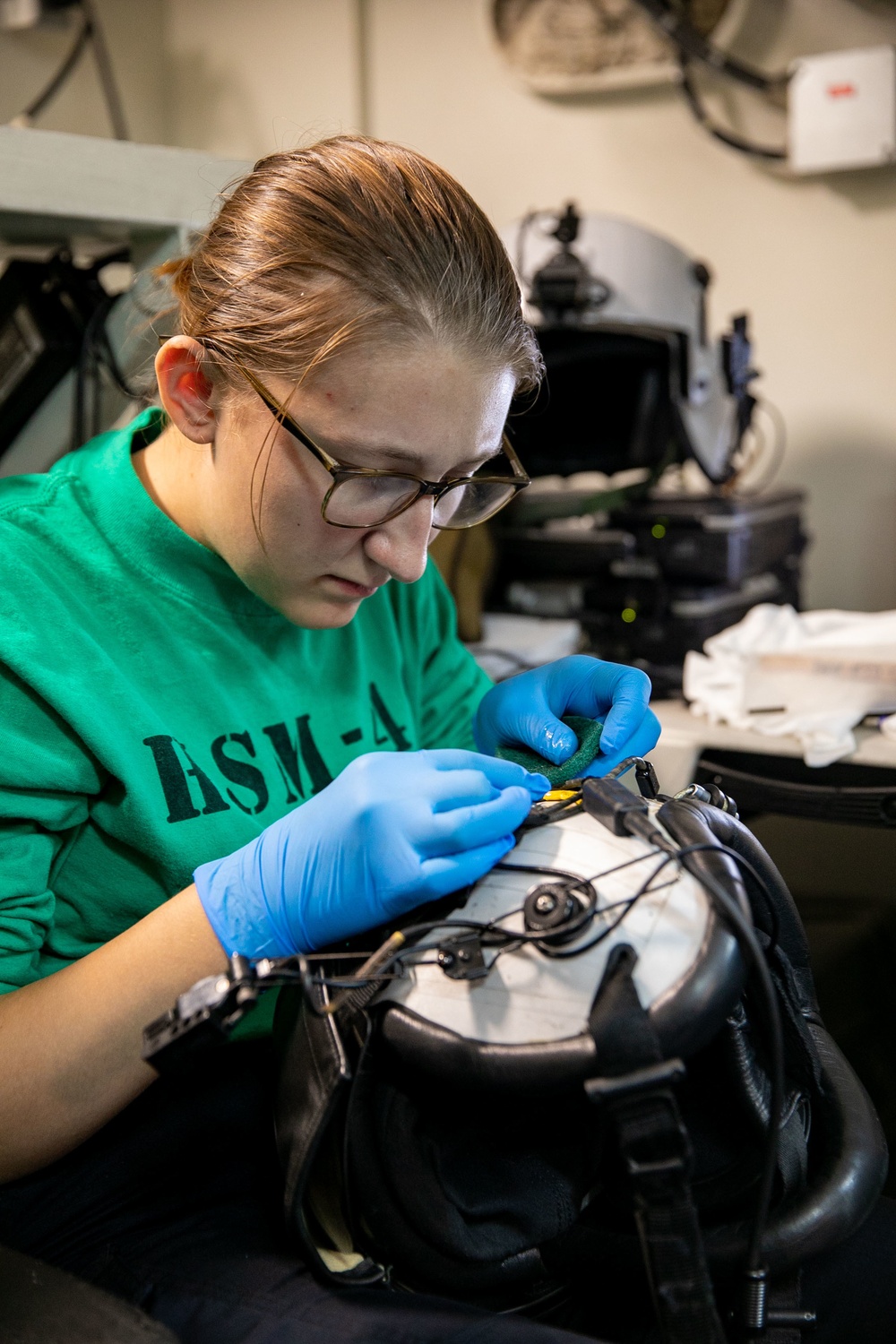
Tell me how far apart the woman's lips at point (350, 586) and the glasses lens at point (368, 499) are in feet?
0.23

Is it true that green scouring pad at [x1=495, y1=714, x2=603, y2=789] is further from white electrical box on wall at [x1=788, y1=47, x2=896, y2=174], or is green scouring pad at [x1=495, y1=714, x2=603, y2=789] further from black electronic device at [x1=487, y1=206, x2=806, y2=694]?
white electrical box on wall at [x1=788, y1=47, x2=896, y2=174]

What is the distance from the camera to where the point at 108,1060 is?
0.72 meters

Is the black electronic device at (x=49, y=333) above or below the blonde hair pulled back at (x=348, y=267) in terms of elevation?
below

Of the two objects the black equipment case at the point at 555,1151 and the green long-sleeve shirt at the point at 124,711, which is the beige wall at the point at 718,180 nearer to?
the green long-sleeve shirt at the point at 124,711

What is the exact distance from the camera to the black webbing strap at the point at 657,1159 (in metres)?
0.55

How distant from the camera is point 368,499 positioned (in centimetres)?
83

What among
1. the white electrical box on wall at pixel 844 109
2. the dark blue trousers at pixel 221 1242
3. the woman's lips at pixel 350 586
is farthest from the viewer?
the white electrical box on wall at pixel 844 109

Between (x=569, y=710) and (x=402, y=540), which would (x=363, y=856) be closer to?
(x=402, y=540)

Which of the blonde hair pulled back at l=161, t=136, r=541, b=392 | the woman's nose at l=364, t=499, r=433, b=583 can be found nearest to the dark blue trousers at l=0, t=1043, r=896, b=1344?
the woman's nose at l=364, t=499, r=433, b=583

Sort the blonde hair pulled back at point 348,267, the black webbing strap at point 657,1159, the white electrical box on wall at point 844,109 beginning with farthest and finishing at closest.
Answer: the white electrical box on wall at point 844,109 < the blonde hair pulled back at point 348,267 < the black webbing strap at point 657,1159

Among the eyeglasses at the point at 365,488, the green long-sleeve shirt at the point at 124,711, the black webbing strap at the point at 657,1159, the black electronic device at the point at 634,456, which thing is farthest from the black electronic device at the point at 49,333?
the black webbing strap at the point at 657,1159

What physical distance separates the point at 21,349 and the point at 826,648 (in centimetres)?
118

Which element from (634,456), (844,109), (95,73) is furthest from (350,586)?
(95,73)

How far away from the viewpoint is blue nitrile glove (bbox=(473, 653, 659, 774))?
3.08 feet
